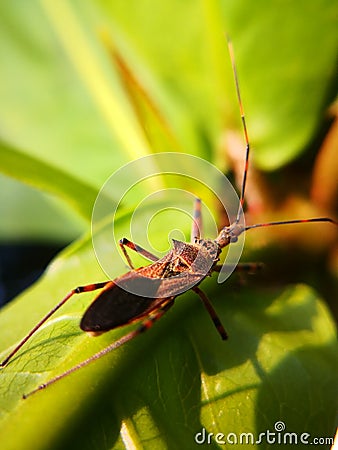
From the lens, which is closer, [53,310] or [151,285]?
[53,310]

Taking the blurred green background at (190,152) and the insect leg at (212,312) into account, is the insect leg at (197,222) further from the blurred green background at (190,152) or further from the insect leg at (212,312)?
the insect leg at (212,312)

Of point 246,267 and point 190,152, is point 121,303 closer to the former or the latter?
point 246,267

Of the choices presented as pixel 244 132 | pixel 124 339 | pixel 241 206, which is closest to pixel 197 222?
pixel 241 206

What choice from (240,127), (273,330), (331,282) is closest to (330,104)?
(240,127)

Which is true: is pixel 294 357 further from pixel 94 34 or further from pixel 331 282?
pixel 94 34

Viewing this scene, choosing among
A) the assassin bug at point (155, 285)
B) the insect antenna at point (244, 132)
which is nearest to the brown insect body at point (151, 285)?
the assassin bug at point (155, 285)

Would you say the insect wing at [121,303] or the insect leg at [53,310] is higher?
the insect leg at [53,310]

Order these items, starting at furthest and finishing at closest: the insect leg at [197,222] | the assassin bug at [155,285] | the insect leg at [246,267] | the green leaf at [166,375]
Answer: the insect leg at [197,222] < the insect leg at [246,267] < the assassin bug at [155,285] < the green leaf at [166,375]
